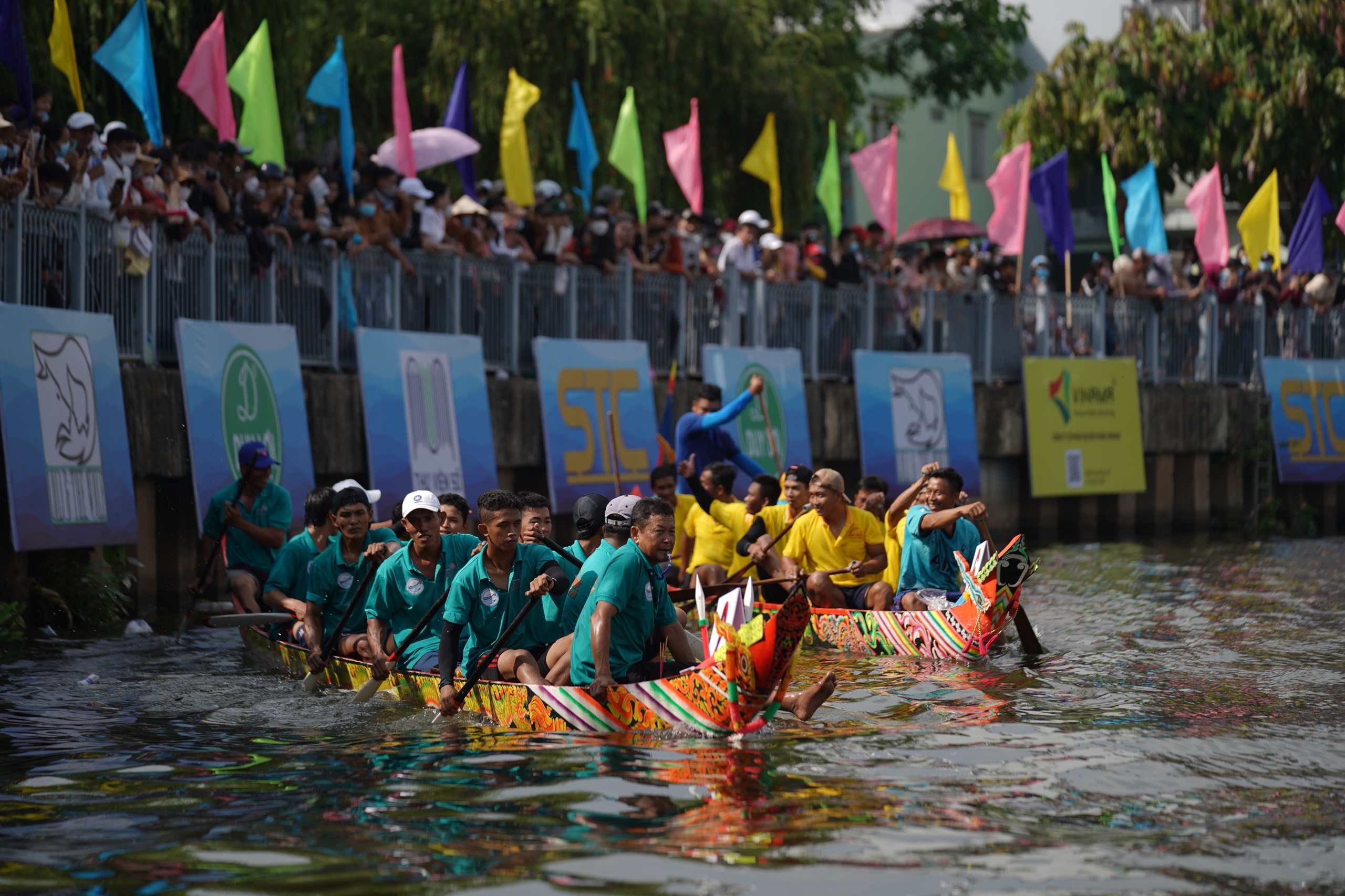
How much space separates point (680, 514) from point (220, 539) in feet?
13.2

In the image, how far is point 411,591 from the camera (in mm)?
10891

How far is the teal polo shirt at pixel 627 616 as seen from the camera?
9203 millimetres

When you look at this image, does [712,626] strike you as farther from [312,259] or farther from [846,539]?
[312,259]

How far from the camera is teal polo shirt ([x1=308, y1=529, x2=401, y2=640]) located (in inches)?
464

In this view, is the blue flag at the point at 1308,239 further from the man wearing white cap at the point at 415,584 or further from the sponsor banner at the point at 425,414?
the man wearing white cap at the point at 415,584

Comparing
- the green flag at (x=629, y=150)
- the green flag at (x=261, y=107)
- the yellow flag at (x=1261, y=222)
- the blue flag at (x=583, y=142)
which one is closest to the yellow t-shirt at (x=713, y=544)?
the green flag at (x=261, y=107)

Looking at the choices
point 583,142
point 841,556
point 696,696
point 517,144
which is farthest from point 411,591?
point 583,142

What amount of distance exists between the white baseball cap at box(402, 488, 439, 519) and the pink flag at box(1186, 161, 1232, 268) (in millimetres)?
18540

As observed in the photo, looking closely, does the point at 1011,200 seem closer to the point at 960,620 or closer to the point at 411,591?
the point at 960,620

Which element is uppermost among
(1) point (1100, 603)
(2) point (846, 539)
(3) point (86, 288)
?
(3) point (86, 288)

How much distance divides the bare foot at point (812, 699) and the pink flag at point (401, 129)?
34.3 ft

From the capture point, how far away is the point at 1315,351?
93.8ft

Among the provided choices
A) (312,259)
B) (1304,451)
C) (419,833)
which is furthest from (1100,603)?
(1304,451)

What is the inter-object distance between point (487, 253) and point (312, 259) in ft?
7.31
